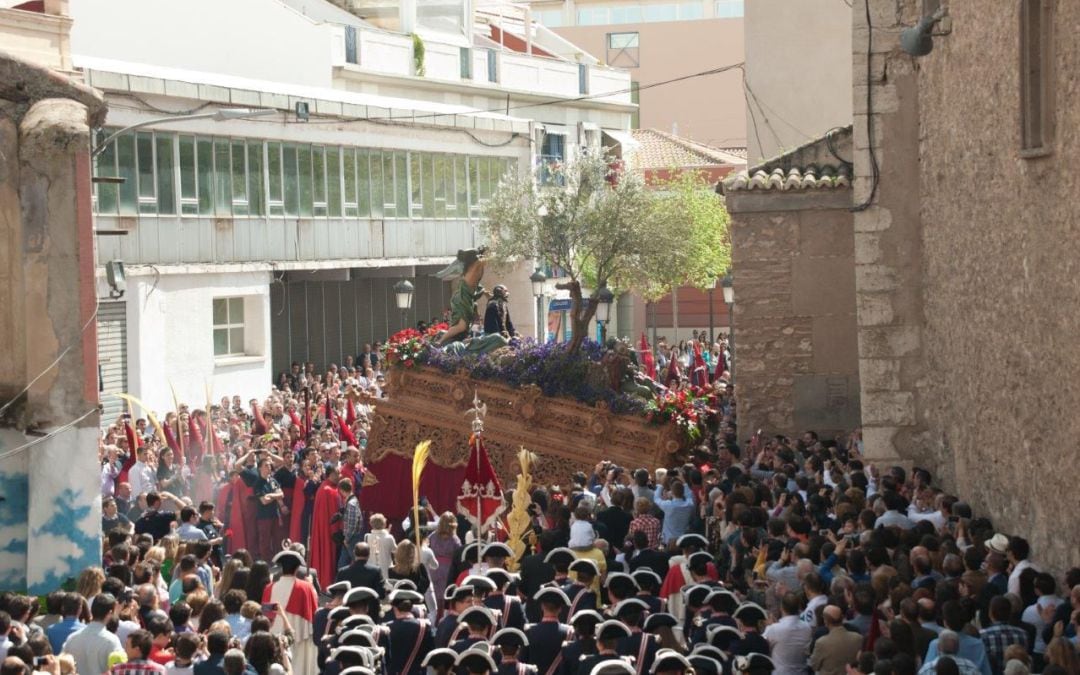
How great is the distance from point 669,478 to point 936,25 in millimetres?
5043

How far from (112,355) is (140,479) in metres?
11.5

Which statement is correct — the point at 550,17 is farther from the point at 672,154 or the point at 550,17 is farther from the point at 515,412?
the point at 515,412

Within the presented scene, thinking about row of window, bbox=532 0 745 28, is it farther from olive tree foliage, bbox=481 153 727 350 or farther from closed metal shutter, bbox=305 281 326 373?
closed metal shutter, bbox=305 281 326 373

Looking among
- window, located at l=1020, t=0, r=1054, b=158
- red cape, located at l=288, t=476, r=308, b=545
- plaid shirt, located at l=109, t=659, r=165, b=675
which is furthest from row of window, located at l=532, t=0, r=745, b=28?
plaid shirt, located at l=109, t=659, r=165, b=675

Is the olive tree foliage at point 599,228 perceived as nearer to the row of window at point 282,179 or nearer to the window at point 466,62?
the row of window at point 282,179

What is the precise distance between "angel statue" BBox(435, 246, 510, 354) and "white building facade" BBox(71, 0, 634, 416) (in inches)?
260

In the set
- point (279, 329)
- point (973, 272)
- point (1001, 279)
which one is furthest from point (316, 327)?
point (1001, 279)

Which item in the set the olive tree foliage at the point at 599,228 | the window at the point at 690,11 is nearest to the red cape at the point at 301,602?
the olive tree foliage at the point at 599,228

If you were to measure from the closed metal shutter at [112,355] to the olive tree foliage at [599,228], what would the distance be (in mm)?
10495

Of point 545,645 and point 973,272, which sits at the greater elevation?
point 973,272

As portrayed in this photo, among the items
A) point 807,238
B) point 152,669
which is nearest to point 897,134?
point 807,238

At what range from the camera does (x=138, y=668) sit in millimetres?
10141

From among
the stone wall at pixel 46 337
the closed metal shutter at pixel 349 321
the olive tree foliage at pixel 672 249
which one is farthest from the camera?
the closed metal shutter at pixel 349 321

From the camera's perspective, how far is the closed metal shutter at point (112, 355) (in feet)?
99.7
